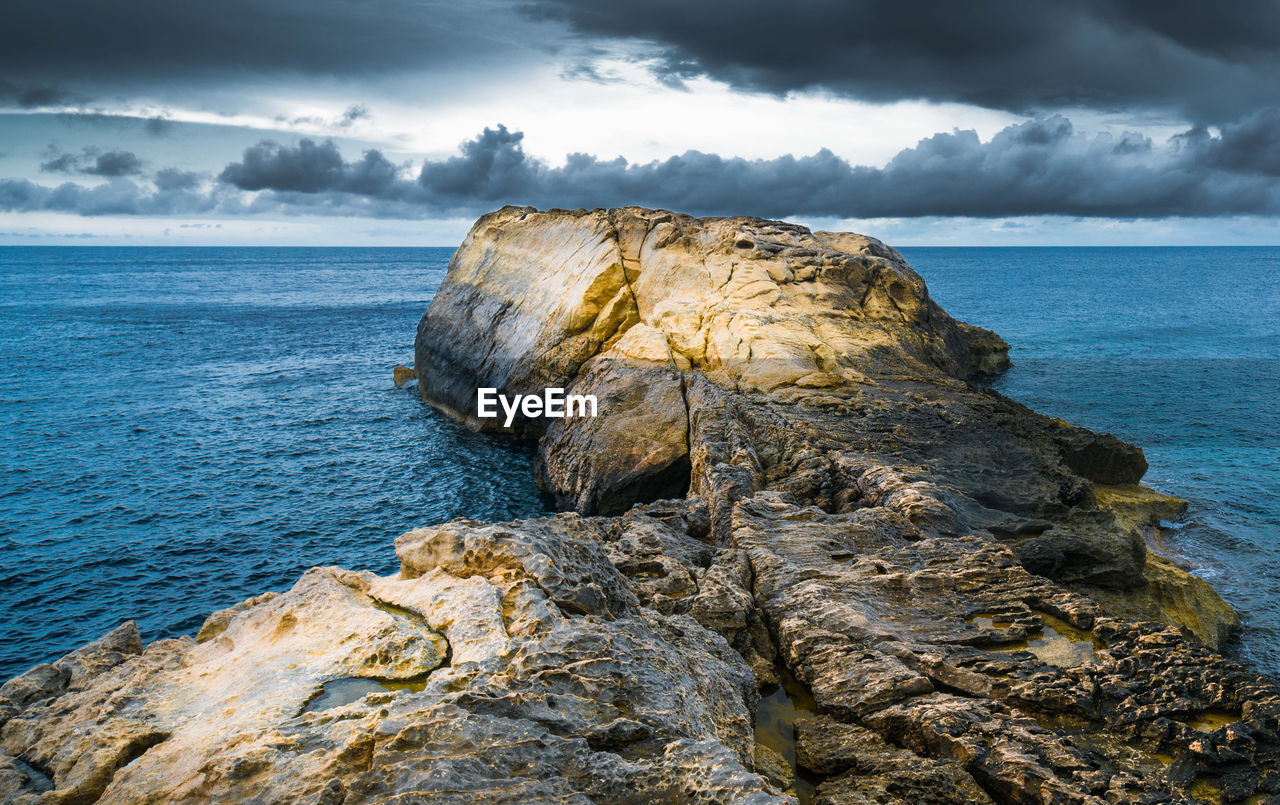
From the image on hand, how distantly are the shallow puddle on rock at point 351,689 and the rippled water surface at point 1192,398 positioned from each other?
25.7 meters

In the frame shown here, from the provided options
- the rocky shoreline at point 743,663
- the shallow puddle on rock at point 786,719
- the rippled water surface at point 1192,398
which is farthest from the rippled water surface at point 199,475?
the rippled water surface at point 1192,398

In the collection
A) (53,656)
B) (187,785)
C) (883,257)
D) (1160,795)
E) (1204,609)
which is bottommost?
(53,656)

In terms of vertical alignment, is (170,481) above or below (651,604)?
below

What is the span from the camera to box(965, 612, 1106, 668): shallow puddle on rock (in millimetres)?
15227

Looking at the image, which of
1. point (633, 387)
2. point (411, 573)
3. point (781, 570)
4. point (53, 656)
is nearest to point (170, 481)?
point (53, 656)

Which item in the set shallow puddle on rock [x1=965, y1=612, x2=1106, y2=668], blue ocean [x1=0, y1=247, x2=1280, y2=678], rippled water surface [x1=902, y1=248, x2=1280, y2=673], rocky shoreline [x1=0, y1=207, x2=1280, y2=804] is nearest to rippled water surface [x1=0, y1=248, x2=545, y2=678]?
blue ocean [x1=0, y1=247, x2=1280, y2=678]

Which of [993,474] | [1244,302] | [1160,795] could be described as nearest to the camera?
[1160,795]

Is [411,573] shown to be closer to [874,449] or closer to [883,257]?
[874,449]

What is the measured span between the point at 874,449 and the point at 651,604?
13.0m

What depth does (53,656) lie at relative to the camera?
23.5 metres

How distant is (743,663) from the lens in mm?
14672

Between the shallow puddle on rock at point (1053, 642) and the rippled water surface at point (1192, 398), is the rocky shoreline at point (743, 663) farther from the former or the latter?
the rippled water surface at point (1192, 398)

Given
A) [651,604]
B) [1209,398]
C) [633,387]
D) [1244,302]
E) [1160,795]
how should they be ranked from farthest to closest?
[1244,302] < [1209,398] < [633,387] < [651,604] < [1160,795]

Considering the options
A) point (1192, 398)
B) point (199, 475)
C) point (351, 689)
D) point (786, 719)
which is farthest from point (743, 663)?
point (1192, 398)
